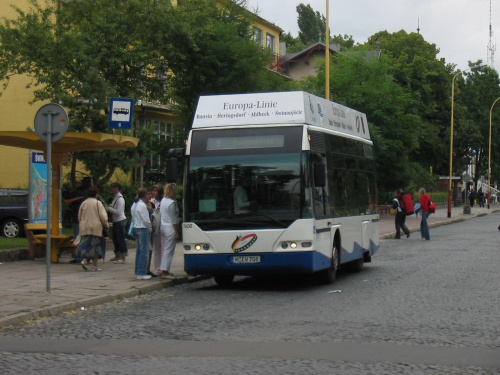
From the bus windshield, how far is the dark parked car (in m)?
15.4

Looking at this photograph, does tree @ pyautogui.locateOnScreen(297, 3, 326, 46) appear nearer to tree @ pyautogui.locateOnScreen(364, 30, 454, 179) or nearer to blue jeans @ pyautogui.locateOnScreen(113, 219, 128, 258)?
tree @ pyautogui.locateOnScreen(364, 30, 454, 179)

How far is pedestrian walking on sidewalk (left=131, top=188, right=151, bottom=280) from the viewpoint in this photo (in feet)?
51.5

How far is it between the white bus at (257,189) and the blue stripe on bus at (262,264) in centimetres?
2

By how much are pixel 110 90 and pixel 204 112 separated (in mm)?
12414

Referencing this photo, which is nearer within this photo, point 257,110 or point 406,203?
point 257,110

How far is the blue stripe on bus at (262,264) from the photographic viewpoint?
46.4ft

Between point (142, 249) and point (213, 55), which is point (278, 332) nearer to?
point (142, 249)

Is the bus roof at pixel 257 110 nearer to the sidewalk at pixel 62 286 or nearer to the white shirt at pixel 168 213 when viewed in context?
the white shirt at pixel 168 213

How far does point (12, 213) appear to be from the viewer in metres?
28.5

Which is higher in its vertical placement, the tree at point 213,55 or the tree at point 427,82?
the tree at point 427,82

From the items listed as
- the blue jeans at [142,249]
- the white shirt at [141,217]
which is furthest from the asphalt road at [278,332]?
the white shirt at [141,217]

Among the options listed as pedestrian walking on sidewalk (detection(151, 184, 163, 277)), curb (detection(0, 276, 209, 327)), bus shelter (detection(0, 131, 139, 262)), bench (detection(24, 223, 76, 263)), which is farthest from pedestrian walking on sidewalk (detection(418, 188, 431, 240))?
curb (detection(0, 276, 209, 327))

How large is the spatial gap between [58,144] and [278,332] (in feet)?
33.6

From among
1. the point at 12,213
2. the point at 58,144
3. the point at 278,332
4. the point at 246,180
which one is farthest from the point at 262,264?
the point at 12,213
